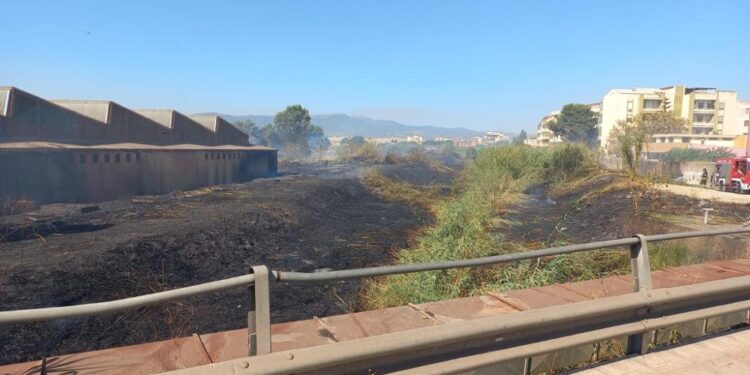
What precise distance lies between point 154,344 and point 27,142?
23036 millimetres

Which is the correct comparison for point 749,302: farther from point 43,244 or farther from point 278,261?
point 43,244

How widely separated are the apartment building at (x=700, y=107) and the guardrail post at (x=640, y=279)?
93969 millimetres

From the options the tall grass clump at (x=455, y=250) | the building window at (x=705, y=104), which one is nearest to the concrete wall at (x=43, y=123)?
the tall grass clump at (x=455, y=250)

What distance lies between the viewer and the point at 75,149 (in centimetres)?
2123

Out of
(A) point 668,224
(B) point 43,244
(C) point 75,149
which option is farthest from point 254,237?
(A) point 668,224

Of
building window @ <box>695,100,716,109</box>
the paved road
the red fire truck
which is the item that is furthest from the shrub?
the paved road

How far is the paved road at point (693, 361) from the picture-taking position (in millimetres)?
3176

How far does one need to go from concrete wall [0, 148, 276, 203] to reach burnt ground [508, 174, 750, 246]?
64.0 ft

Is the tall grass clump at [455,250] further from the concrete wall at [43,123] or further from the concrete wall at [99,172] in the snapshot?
the concrete wall at [43,123]

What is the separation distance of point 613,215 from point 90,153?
78.3 feet

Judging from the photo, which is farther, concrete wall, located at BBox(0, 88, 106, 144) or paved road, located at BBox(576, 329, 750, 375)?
concrete wall, located at BBox(0, 88, 106, 144)

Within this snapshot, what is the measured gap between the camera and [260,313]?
2287 mm

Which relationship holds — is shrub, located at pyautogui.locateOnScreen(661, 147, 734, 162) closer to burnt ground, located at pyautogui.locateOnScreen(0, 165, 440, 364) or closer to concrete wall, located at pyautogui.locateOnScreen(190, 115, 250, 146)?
concrete wall, located at pyautogui.locateOnScreen(190, 115, 250, 146)

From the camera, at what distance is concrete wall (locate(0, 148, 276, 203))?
18969mm
